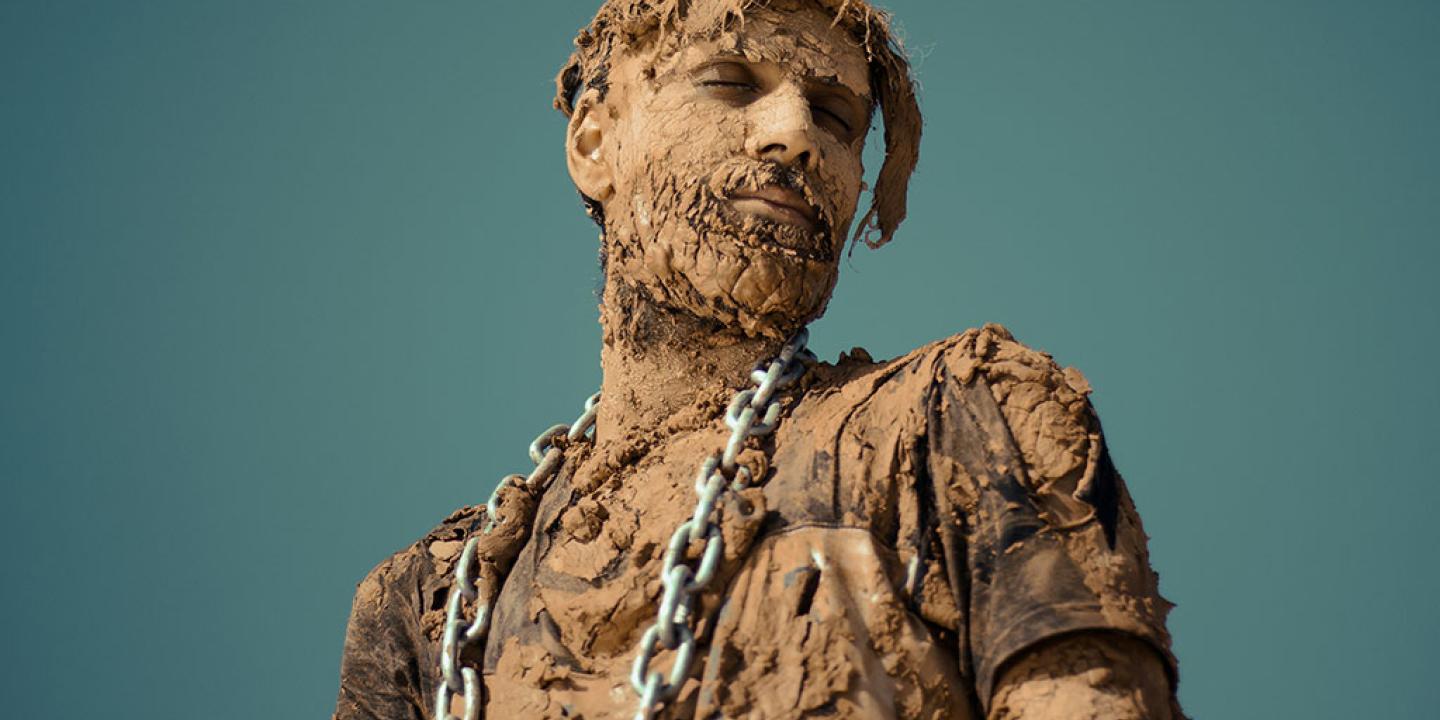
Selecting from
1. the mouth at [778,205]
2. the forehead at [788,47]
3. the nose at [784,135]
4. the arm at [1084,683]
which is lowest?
the arm at [1084,683]

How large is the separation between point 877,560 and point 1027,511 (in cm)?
28

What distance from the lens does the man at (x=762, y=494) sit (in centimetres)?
335

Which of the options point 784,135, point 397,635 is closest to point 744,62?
point 784,135

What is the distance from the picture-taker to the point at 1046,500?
134 inches

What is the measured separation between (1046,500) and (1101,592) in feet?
0.65

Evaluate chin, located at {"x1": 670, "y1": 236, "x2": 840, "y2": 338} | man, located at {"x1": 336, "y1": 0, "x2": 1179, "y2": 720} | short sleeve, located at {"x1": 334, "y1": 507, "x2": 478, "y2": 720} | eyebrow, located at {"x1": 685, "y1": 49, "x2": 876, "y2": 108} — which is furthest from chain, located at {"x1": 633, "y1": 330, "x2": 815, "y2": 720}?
short sleeve, located at {"x1": 334, "y1": 507, "x2": 478, "y2": 720}

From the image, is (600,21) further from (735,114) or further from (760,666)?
(760,666)

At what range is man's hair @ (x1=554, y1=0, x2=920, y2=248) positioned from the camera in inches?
165

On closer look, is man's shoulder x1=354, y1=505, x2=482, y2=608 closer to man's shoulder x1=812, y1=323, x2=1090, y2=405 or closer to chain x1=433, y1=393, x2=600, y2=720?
chain x1=433, y1=393, x2=600, y2=720

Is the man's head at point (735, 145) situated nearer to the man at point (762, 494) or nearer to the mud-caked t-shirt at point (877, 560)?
the man at point (762, 494)

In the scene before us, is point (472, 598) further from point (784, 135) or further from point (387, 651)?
point (784, 135)

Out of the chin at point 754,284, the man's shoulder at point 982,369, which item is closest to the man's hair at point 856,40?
the chin at point 754,284

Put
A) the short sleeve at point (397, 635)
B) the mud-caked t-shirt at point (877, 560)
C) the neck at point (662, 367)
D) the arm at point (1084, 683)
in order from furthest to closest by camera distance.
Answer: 1. the short sleeve at point (397, 635)
2. the neck at point (662, 367)
3. the mud-caked t-shirt at point (877, 560)
4. the arm at point (1084, 683)

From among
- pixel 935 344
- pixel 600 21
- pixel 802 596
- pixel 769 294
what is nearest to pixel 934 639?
pixel 802 596
